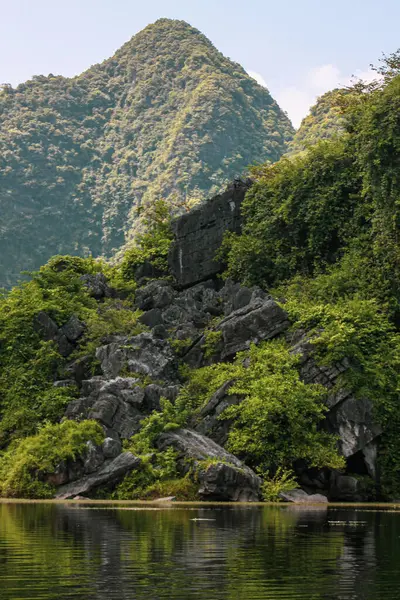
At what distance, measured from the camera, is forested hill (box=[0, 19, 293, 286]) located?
107 metres

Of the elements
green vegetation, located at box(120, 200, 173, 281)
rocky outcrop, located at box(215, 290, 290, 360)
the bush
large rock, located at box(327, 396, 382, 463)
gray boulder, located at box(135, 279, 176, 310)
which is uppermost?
green vegetation, located at box(120, 200, 173, 281)

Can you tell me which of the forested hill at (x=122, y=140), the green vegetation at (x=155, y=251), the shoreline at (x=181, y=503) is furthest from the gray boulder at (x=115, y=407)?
the forested hill at (x=122, y=140)

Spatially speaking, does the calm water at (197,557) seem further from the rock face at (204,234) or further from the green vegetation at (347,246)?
the rock face at (204,234)

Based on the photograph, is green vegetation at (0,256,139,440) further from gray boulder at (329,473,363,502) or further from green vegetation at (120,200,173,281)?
gray boulder at (329,473,363,502)

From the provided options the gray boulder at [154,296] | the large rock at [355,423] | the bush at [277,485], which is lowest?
the bush at [277,485]

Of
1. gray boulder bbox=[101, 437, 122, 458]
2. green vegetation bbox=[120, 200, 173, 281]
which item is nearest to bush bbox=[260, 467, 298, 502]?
gray boulder bbox=[101, 437, 122, 458]

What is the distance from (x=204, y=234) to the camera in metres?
46.0

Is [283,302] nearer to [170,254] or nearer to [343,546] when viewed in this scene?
[170,254]

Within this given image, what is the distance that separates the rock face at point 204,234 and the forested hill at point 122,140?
170 ft

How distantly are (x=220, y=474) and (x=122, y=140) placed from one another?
95.4 metres

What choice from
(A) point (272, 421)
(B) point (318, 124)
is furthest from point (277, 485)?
(B) point (318, 124)

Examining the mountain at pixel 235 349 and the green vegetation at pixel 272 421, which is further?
the green vegetation at pixel 272 421

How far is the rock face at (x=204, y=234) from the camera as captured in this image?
45344mm

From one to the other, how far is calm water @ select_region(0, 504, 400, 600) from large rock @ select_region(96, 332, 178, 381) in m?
13.6
